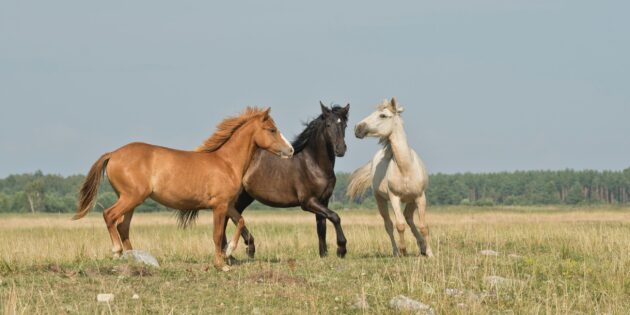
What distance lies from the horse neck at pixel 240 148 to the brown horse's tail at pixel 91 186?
5.55ft

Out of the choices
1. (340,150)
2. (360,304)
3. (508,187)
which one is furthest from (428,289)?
(508,187)

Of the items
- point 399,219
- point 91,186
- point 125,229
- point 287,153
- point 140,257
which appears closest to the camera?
point 140,257

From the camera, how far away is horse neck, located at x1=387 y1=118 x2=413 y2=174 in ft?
47.5

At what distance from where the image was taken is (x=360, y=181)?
57.4 feet

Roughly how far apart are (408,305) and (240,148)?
189 inches

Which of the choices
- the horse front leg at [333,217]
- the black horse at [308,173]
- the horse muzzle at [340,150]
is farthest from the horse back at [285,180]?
the horse muzzle at [340,150]

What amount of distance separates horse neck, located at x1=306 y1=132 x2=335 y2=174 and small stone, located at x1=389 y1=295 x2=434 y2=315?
584 centimetres

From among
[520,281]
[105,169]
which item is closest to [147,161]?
[105,169]

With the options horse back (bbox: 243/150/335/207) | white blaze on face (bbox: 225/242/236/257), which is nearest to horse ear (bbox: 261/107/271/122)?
white blaze on face (bbox: 225/242/236/257)

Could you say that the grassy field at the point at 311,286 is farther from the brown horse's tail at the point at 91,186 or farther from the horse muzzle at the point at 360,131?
the horse muzzle at the point at 360,131

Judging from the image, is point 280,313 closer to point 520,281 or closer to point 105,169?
point 520,281

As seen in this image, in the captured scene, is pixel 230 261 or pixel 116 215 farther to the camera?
pixel 230 261

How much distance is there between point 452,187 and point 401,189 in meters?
164

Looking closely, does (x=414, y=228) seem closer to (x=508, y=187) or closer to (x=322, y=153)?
(x=322, y=153)
